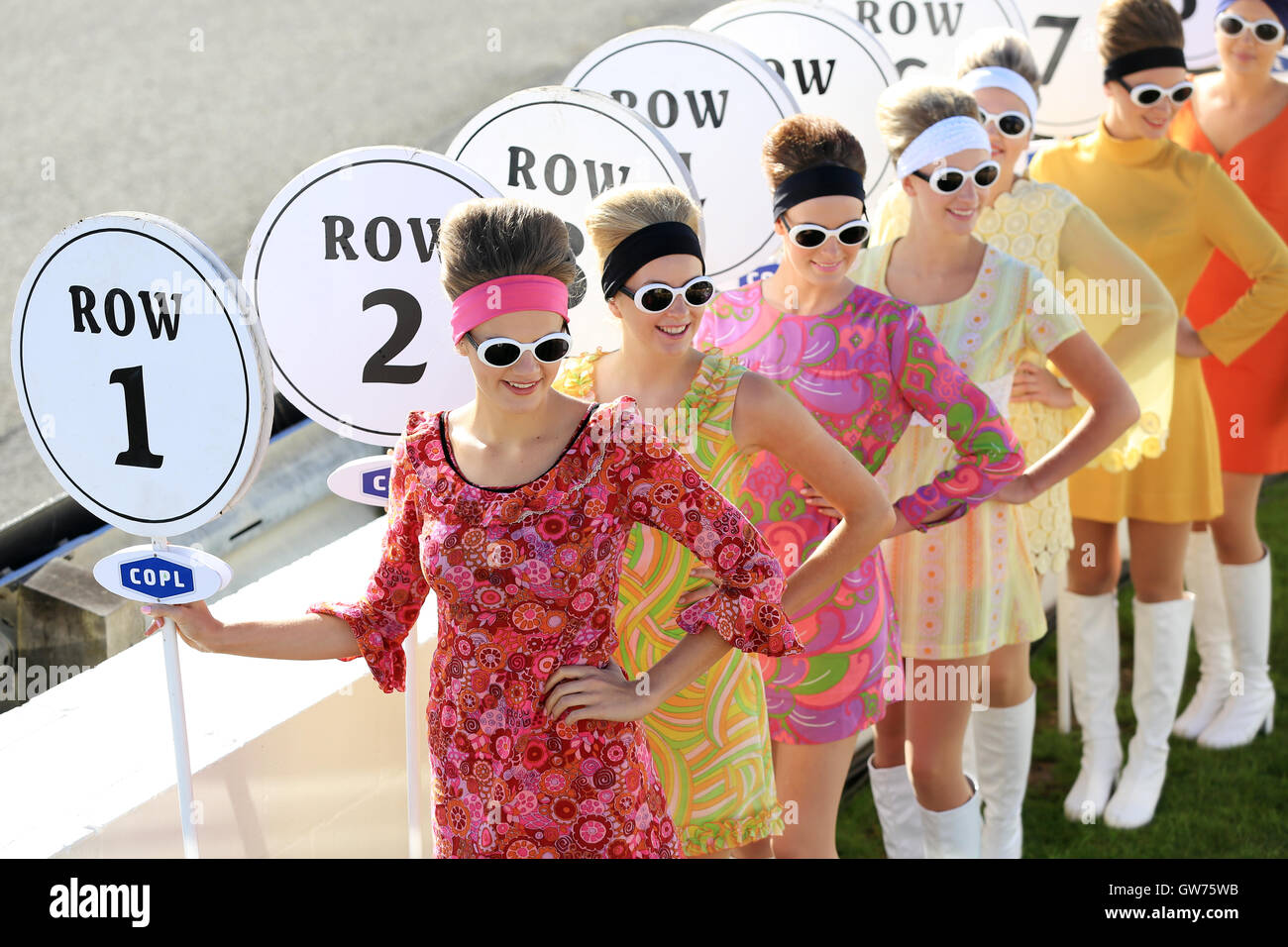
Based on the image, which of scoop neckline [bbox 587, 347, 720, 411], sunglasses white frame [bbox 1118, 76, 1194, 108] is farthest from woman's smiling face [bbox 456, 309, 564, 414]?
sunglasses white frame [bbox 1118, 76, 1194, 108]

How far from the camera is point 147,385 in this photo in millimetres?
2307

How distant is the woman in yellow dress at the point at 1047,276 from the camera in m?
3.76

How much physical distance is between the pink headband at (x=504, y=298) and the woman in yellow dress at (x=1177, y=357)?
8.26 ft

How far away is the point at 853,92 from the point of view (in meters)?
4.18

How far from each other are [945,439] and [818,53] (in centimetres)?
132

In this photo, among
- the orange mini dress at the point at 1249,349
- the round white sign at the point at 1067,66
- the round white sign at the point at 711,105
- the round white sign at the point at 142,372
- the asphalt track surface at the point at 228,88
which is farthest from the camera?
the asphalt track surface at the point at 228,88

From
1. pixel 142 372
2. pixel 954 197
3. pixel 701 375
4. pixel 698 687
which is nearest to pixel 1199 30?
pixel 954 197

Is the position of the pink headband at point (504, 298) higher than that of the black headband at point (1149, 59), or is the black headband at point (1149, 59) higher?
the black headband at point (1149, 59)

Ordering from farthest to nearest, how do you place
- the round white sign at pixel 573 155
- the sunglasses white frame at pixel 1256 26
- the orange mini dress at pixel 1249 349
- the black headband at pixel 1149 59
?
the orange mini dress at pixel 1249 349, the sunglasses white frame at pixel 1256 26, the black headband at pixel 1149 59, the round white sign at pixel 573 155

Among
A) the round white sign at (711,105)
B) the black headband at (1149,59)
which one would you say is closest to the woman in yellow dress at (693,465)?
the round white sign at (711,105)

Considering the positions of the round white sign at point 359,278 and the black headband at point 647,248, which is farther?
the round white sign at point 359,278

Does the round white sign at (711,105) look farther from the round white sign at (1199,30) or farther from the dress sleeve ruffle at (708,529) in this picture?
the round white sign at (1199,30)
